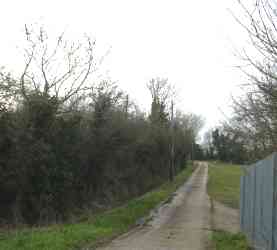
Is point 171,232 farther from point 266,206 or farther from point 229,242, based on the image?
point 266,206

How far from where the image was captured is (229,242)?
16.0 m

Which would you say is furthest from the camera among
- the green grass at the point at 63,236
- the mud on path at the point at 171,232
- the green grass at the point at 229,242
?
the mud on path at the point at 171,232

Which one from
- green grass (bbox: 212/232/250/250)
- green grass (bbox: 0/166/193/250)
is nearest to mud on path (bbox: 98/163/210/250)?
green grass (bbox: 212/232/250/250)

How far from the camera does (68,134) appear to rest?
27188 millimetres

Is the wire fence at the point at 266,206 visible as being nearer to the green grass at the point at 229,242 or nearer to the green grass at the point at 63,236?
the green grass at the point at 229,242

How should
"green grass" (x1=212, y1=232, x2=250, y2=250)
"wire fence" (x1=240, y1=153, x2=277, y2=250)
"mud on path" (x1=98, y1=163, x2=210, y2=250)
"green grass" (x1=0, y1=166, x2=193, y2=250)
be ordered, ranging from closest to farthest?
1. "wire fence" (x1=240, y1=153, x2=277, y2=250)
2. "green grass" (x1=0, y1=166, x2=193, y2=250)
3. "green grass" (x1=212, y1=232, x2=250, y2=250)
4. "mud on path" (x1=98, y1=163, x2=210, y2=250)

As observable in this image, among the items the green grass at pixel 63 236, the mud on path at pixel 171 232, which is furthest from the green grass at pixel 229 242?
the green grass at pixel 63 236

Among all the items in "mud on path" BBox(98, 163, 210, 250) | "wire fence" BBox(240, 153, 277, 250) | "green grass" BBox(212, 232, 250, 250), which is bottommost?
"mud on path" BBox(98, 163, 210, 250)

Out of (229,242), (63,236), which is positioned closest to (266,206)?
(229,242)

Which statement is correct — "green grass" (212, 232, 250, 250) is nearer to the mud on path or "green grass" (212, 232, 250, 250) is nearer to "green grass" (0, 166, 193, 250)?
the mud on path

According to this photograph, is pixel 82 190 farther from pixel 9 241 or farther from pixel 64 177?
pixel 9 241

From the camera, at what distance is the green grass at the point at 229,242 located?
1457 cm

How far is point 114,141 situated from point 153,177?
22.8 metres

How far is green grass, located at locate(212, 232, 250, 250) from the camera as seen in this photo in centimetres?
1457
